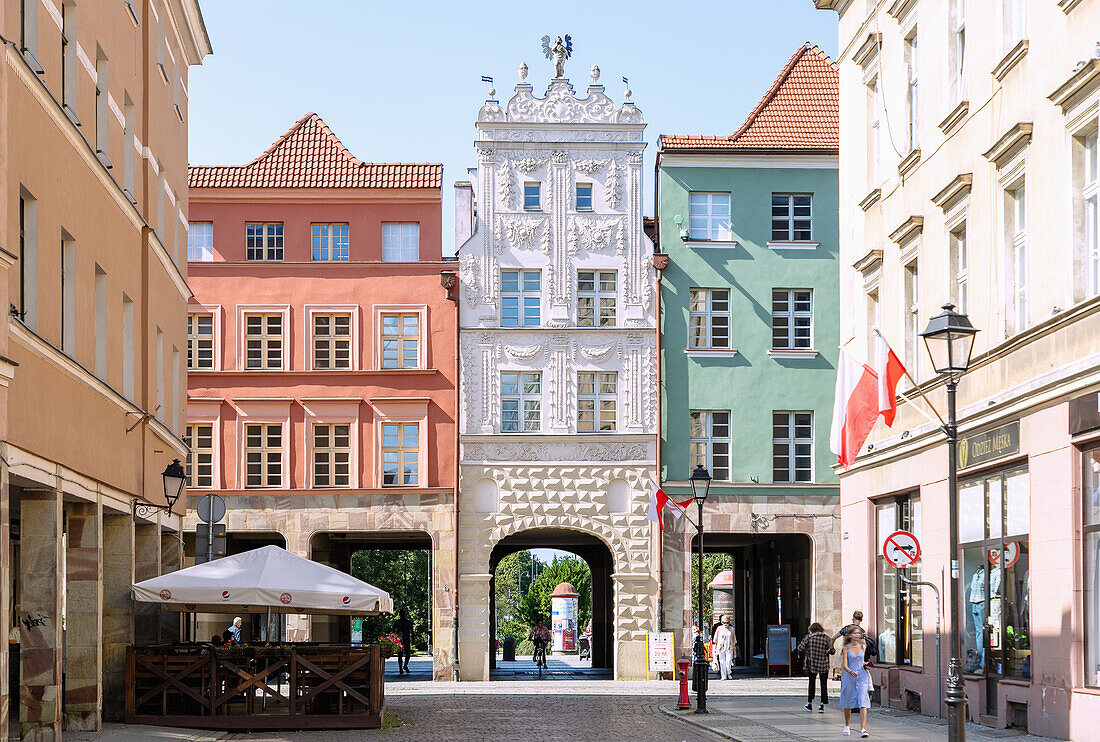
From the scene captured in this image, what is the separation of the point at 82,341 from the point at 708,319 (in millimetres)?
24148

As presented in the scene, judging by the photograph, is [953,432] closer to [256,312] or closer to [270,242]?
[256,312]

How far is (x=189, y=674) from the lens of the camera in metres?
22.5

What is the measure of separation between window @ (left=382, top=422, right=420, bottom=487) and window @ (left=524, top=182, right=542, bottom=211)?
6844 mm

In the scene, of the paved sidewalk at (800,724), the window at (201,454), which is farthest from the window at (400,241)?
the paved sidewalk at (800,724)

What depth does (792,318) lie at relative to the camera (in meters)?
42.2

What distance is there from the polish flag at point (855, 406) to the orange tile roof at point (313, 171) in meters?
19.8

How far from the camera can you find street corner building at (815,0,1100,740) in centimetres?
1873

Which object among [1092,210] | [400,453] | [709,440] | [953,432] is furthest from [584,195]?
[953,432]

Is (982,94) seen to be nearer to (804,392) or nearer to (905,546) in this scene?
(905,546)

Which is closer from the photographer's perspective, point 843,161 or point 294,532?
point 843,161

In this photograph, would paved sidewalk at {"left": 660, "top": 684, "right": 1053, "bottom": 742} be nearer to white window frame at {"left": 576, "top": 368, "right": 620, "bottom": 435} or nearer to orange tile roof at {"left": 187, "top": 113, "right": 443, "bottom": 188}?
white window frame at {"left": 576, "top": 368, "right": 620, "bottom": 435}

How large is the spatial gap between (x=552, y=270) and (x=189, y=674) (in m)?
21.4

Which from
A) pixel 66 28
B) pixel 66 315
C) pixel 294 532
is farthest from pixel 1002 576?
pixel 294 532

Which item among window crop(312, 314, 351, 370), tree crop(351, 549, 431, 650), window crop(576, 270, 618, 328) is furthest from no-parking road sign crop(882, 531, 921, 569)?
tree crop(351, 549, 431, 650)
